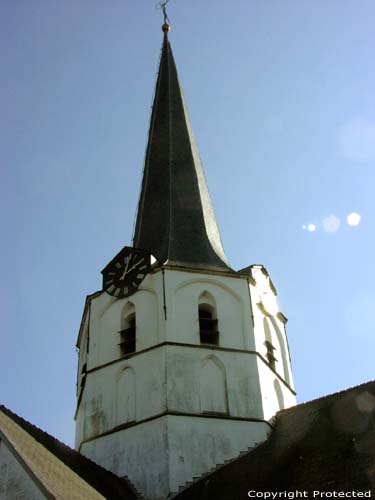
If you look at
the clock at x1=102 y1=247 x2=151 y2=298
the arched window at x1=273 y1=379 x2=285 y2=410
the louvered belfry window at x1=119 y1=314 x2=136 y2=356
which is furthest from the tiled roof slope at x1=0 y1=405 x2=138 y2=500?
the arched window at x1=273 y1=379 x2=285 y2=410

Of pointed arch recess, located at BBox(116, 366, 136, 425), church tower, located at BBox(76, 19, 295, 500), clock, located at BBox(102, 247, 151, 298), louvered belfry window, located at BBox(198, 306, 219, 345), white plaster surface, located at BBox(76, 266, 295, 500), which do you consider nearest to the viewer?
white plaster surface, located at BBox(76, 266, 295, 500)

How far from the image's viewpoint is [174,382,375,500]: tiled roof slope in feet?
43.3

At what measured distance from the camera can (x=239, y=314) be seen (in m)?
18.5

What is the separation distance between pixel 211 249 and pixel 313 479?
26.2 ft

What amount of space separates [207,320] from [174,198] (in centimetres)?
444

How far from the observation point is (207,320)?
1838 cm

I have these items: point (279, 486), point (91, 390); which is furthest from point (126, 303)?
point (279, 486)

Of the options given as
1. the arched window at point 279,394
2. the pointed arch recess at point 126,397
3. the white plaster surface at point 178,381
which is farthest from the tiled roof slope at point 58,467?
the arched window at point 279,394

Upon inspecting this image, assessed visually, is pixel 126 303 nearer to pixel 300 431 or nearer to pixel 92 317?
pixel 92 317

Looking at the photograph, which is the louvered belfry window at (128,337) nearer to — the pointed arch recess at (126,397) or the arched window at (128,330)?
the arched window at (128,330)

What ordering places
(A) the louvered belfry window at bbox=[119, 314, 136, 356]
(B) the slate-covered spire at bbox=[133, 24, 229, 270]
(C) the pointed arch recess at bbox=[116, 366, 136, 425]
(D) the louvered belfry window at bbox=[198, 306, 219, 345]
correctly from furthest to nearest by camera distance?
(B) the slate-covered spire at bbox=[133, 24, 229, 270] < (A) the louvered belfry window at bbox=[119, 314, 136, 356] < (D) the louvered belfry window at bbox=[198, 306, 219, 345] < (C) the pointed arch recess at bbox=[116, 366, 136, 425]

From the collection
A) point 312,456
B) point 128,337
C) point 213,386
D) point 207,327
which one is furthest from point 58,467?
point 207,327

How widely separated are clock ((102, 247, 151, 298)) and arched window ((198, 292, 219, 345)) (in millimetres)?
1552

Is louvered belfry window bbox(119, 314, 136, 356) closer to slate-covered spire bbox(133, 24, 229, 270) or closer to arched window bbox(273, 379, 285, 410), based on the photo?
slate-covered spire bbox(133, 24, 229, 270)
